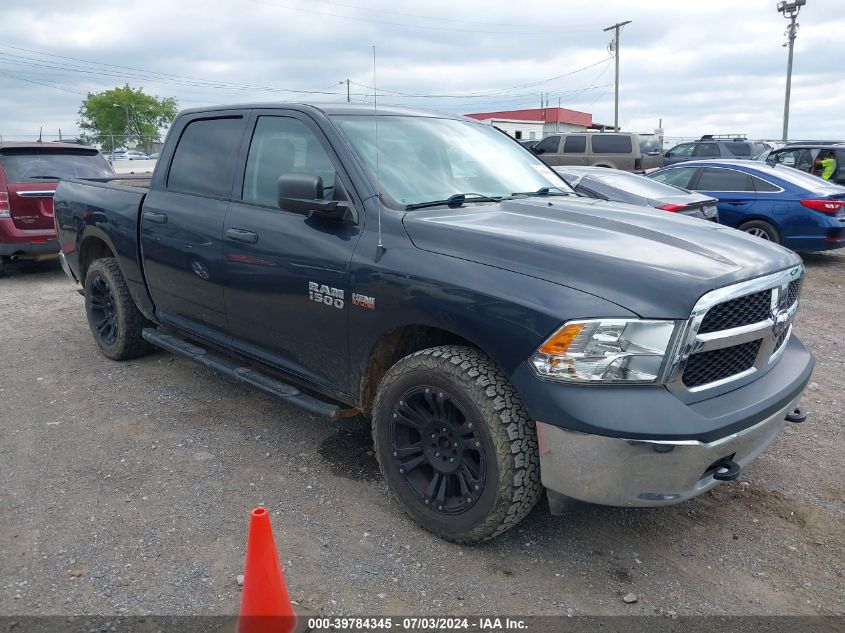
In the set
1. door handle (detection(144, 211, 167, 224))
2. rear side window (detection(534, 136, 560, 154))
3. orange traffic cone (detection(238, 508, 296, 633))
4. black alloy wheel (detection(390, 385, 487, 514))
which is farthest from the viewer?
rear side window (detection(534, 136, 560, 154))

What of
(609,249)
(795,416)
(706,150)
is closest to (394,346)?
(609,249)

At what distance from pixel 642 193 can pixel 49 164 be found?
303 inches

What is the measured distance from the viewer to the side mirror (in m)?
3.28

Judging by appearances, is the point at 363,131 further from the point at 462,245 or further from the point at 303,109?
the point at 462,245

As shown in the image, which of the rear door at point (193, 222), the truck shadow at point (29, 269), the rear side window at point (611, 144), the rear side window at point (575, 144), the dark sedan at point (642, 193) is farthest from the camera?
the rear side window at point (575, 144)

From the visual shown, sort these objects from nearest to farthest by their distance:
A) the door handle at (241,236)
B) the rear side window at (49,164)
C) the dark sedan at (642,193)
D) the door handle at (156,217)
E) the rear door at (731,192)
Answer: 1. the door handle at (241,236)
2. the door handle at (156,217)
3. the dark sedan at (642,193)
4. the rear side window at (49,164)
5. the rear door at (731,192)

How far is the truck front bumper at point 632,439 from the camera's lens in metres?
→ 2.49

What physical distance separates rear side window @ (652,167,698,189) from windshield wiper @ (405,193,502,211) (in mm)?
8395

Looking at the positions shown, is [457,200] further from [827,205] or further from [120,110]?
[120,110]

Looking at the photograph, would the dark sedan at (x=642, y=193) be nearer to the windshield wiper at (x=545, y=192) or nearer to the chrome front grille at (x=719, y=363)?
Result: the windshield wiper at (x=545, y=192)

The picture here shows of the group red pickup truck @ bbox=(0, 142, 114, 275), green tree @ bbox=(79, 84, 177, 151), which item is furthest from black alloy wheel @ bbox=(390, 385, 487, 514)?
green tree @ bbox=(79, 84, 177, 151)

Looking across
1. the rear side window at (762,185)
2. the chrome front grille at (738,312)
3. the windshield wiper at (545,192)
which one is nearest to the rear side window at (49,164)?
the windshield wiper at (545,192)

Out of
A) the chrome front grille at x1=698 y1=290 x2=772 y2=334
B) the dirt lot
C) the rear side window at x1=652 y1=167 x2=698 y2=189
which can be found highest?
the rear side window at x1=652 y1=167 x2=698 y2=189

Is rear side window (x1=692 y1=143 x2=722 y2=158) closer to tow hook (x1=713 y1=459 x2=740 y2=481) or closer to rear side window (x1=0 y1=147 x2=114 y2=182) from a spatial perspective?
rear side window (x1=0 y1=147 x2=114 y2=182)
